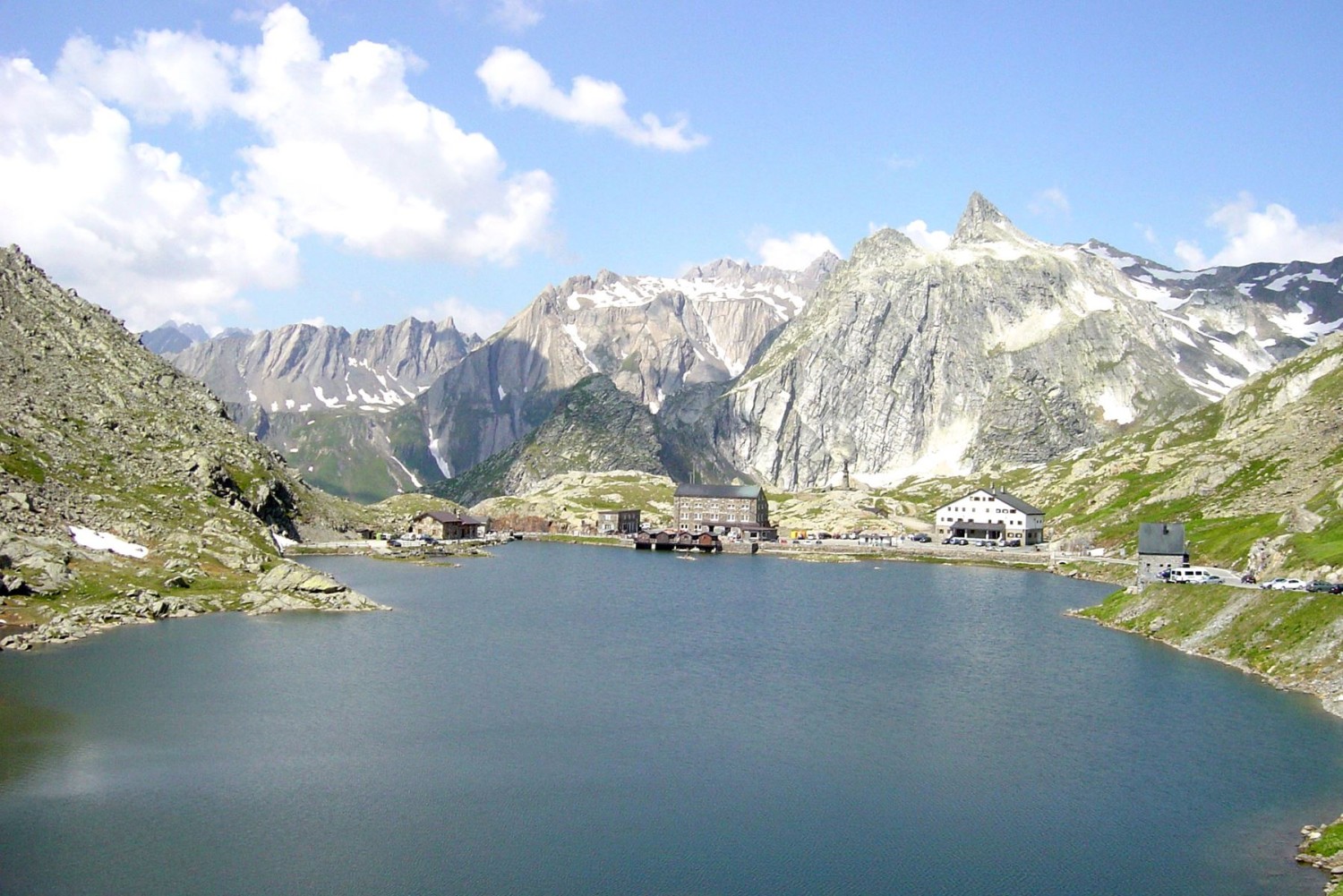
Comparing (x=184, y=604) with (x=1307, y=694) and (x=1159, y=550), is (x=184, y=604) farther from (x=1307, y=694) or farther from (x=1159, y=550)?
(x=1159, y=550)

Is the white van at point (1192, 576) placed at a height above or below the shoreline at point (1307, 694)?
above

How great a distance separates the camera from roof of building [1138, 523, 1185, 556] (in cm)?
11919

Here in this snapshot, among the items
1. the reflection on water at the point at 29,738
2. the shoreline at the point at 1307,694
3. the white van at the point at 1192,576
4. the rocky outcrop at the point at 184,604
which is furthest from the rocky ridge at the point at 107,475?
the white van at the point at 1192,576

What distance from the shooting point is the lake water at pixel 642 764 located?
42219mm

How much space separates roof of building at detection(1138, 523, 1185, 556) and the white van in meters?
9.44

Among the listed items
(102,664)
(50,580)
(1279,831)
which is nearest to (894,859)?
(1279,831)

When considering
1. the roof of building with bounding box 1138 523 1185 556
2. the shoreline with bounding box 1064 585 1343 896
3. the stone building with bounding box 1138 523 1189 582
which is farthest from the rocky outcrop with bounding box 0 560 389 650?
the roof of building with bounding box 1138 523 1185 556

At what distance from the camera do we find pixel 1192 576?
106m

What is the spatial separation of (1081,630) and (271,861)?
80.5 metres

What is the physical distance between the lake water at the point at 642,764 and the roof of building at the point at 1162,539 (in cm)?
2867

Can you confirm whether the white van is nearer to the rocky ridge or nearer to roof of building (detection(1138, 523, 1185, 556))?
roof of building (detection(1138, 523, 1185, 556))

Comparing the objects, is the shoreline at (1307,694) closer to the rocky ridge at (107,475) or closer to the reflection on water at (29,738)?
the reflection on water at (29,738)

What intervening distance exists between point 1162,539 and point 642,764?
87.0m

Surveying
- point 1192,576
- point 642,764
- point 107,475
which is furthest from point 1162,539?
point 107,475
